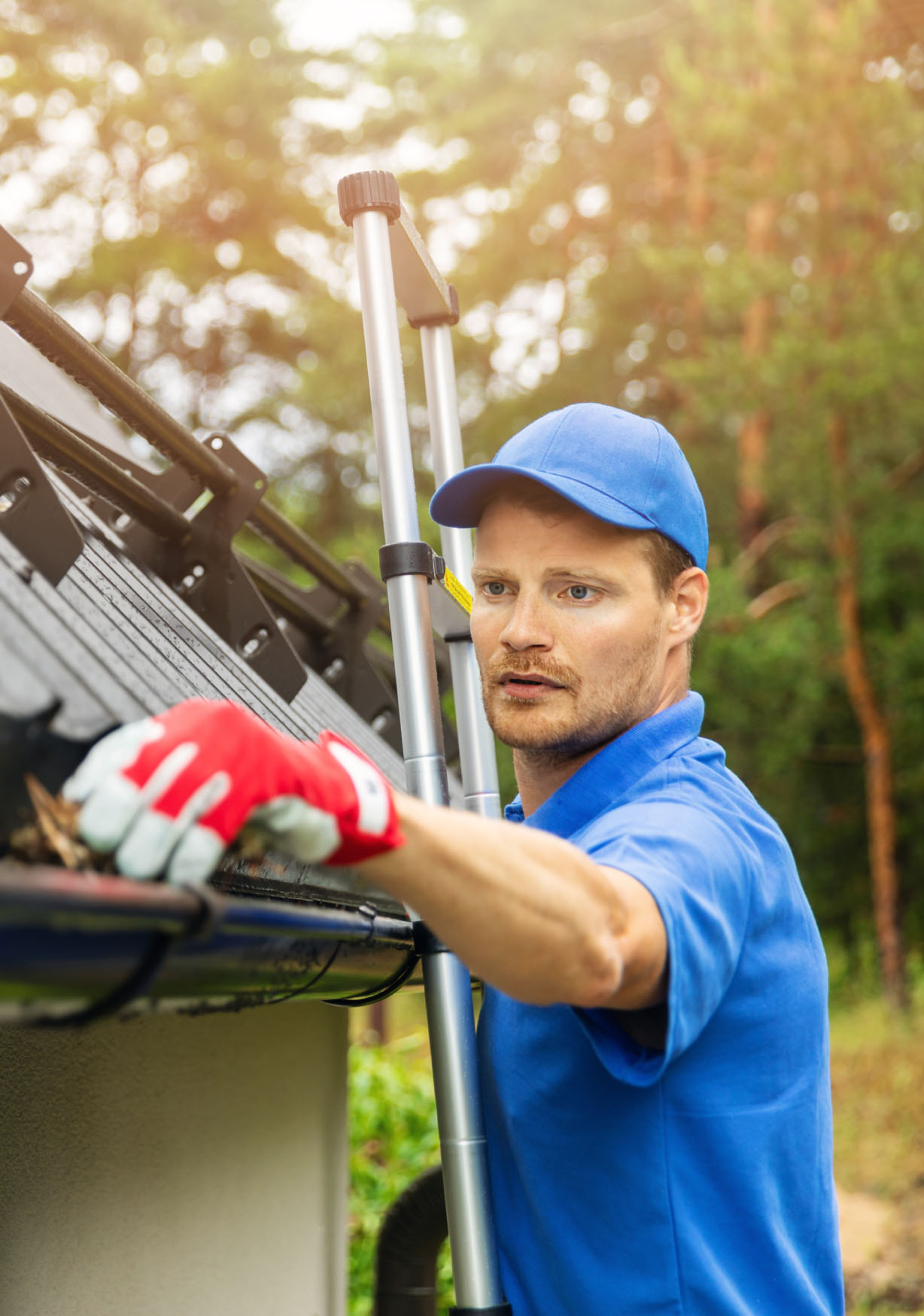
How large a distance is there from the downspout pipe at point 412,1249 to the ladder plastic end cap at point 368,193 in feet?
8.34

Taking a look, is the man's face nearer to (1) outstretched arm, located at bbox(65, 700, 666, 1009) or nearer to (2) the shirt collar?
(2) the shirt collar

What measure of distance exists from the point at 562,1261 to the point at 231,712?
1.11m

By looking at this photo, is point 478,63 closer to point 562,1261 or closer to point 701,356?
point 701,356

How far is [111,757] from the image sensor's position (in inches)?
44.1

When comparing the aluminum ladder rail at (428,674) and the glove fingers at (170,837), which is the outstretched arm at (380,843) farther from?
the aluminum ladder rail at (428,674)

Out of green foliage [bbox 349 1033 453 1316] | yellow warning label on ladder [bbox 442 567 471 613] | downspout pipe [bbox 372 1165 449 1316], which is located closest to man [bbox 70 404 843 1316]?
yellow warning label on ladder [bbox 442 567 471 613]

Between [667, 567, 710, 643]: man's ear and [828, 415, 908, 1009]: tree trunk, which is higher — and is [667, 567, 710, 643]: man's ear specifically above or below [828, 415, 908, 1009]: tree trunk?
below

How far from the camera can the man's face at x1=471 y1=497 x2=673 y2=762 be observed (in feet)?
6.66

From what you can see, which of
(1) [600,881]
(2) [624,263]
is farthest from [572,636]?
(2) [624,263]

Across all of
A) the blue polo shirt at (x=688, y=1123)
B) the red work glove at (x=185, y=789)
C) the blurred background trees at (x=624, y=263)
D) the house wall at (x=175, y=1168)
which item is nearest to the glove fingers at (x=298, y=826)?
the red work glove at (x=185, y=789)

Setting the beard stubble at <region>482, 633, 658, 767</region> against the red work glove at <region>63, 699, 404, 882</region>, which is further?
the beard stubble at <region>482, 633, 658, 767</region>

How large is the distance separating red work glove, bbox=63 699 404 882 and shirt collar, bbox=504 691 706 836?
907 millimetres

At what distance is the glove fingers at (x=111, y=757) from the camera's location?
1.12 m

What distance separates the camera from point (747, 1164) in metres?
1.76
